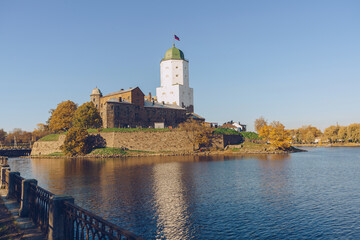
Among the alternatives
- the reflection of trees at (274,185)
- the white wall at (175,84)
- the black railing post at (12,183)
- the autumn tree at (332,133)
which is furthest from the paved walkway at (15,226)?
the autumn tree at (332,133)

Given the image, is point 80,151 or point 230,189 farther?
point 80,151

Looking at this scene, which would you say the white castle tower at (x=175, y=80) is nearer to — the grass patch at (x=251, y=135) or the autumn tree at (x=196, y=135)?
the grass patch at (x=251, y=135)

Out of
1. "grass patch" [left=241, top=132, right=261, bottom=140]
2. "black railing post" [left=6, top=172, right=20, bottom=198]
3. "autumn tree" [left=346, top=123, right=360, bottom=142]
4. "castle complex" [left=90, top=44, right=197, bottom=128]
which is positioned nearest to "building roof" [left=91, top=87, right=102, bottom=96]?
"castle complex" [left=90, top=44, right=197, bottom=128]

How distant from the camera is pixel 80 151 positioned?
73.9 m

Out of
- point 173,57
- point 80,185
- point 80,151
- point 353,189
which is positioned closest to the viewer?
point 353,189

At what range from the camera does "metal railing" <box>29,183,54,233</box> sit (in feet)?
35.8

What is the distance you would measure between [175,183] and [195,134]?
50.4 metres

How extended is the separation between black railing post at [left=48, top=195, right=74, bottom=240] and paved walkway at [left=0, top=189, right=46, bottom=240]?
1.43 meters

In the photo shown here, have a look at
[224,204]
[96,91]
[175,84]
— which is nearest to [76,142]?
[96,91]

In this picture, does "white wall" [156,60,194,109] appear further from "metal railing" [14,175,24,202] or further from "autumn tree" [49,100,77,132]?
"metal railing" [14,175,24,202]

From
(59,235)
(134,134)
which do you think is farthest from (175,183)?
(134,134)

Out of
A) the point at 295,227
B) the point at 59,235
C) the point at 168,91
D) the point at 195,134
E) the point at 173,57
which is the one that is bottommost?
the point at 295,227

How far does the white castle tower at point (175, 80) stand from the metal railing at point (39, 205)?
10016 centimetres

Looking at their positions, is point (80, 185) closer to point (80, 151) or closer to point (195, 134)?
point (80, 151)
